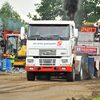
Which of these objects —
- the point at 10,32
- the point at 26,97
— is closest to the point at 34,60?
the point at 26,97

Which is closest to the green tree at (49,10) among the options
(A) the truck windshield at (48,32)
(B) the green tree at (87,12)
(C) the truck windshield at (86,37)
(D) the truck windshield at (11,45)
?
(B) the green tree at (87,12)

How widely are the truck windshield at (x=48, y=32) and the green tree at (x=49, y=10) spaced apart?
163ft

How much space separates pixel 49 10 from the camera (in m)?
65.1

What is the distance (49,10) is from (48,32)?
166ft

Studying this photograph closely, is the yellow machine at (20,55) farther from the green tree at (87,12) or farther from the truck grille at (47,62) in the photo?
the green tree at (87,12)

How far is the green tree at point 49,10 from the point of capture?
214 ft

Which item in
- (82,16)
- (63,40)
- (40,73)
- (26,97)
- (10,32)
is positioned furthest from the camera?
(82,16)

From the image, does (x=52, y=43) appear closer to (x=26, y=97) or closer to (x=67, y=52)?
(x=67, y=52)

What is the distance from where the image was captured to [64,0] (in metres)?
40.2

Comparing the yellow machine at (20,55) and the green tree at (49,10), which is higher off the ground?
the green tree at (49,10)

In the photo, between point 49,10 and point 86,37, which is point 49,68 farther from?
point 49,10

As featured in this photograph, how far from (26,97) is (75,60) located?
25.5ft

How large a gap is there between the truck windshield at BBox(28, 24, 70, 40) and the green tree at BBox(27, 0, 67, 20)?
49.8 metres

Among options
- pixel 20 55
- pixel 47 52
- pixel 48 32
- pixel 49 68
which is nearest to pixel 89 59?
pixel 49 68
